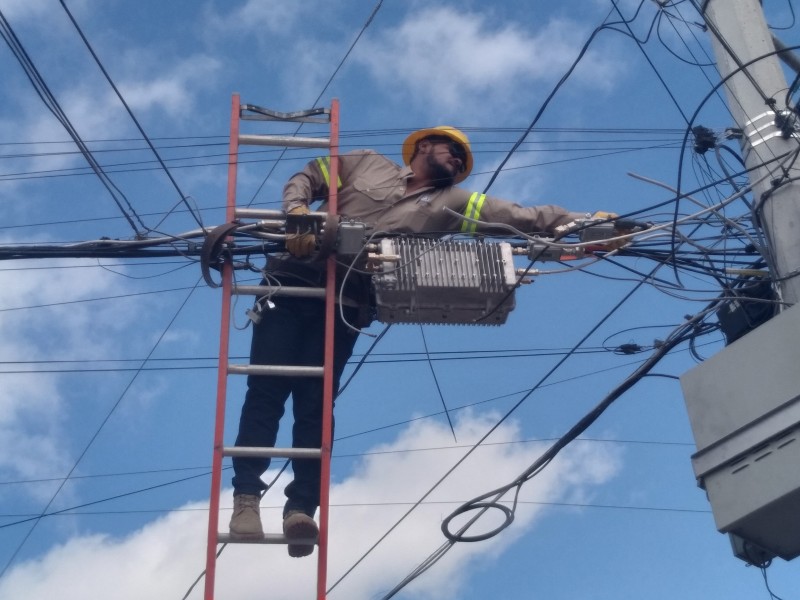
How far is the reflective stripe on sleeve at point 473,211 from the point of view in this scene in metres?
6.99

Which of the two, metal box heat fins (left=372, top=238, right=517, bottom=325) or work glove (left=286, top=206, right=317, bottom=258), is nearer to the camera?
work glove (left=286, top=206, right=317, bottom=258)

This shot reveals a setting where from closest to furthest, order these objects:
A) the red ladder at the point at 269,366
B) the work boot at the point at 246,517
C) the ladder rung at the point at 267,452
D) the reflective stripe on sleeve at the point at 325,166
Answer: the red ladder at the point at 269,366
the work boot at the point at 246,517
the ladder rung at the point at 267,452
the reflective stripe on sleeve at the point at 325,166

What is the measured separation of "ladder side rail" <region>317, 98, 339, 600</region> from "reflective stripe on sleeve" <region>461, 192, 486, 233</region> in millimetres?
745

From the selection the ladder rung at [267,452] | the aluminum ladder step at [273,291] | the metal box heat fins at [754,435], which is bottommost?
the metal box heat fins at [754,435]

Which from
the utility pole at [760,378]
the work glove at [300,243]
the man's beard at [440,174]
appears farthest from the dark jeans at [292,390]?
the utility pole at [760,378]

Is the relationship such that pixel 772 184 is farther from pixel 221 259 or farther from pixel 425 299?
pixel 221 259

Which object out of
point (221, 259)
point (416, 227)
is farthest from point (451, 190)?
point (221, 259)

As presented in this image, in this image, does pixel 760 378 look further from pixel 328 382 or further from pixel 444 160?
pixel 444 160

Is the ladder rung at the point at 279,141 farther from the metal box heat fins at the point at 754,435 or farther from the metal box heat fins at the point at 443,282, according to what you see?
the metal box heat fins at the point at 754,435

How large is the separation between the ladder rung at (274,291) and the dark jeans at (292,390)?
169 millimetres

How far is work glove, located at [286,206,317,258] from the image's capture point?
249 inches

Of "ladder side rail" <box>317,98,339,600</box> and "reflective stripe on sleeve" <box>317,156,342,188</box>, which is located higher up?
"reflective stripe on sleeve" <box>317,156,342,188</box>

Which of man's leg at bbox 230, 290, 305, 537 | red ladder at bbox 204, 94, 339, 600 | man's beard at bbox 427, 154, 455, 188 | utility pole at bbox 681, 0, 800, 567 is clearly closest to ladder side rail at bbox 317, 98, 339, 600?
red ladder at bbox 204, 94, 339, 600

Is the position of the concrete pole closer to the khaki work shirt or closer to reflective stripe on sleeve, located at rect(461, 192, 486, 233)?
the khaki work shirt
